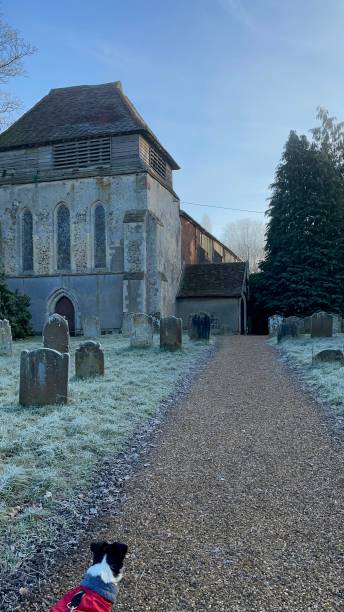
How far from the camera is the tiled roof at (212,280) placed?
27312 millimetres

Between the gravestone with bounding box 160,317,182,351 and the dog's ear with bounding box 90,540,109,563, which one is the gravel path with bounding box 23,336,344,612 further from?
the gravestone with bounding box 160,317,182,351

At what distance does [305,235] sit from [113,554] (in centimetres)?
2929

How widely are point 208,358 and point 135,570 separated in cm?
1059

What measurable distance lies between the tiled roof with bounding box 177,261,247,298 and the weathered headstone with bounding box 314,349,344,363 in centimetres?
1620

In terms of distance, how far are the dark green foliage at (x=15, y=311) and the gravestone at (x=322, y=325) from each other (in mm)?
13763

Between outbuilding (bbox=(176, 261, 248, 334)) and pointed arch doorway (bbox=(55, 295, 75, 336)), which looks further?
outbuilding (bbox=(176, 261, 248, 334))

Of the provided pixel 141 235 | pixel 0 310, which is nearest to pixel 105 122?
pixel 141 235

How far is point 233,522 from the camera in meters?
3.38

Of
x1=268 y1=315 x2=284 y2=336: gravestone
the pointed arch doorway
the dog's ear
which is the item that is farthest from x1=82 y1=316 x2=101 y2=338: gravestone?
the dog's ear

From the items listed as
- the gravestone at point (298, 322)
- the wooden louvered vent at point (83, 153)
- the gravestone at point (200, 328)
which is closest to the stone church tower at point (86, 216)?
the wooden louvered vent at point (83, 153)

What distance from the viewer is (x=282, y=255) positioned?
97.0 feet

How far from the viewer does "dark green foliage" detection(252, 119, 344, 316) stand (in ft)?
92.9

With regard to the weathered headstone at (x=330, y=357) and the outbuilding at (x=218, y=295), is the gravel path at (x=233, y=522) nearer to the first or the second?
the weathered headstone at (x=330, y=357)

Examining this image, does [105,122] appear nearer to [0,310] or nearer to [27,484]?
[0,310]
